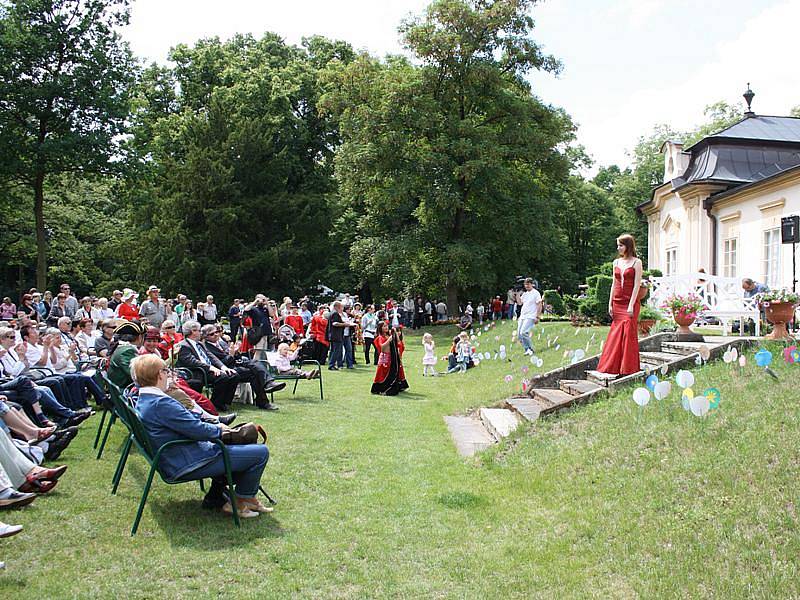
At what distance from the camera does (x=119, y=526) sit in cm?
500

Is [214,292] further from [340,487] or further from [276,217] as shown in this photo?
[340,487]

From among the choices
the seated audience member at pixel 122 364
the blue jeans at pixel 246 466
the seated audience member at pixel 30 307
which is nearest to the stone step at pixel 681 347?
the blue jeans at pixel 246 466

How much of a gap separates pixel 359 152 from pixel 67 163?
11.5 m

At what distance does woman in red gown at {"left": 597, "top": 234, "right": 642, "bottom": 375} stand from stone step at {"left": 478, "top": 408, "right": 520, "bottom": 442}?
141cm

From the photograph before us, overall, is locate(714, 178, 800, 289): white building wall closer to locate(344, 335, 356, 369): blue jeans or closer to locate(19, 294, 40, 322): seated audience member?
locate(344, 335, 356, 369): blue jeans

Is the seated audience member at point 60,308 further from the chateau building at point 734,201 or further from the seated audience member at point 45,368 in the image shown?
the chateau building at point 734,201

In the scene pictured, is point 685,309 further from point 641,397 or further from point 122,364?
point 122,364

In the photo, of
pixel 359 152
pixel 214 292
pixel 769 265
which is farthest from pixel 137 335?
pixel 214 292

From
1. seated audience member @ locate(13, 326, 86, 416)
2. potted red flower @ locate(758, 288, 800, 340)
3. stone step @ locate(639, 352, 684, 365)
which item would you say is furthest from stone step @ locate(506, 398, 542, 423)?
seated audience member @ locate(13, 326, 86, 416)

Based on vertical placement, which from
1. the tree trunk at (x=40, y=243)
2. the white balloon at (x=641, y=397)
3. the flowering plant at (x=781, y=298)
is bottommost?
the white balloon at (x=641, y=397)

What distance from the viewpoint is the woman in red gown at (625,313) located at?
28.2 ft

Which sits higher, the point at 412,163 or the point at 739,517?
the point at 412,163

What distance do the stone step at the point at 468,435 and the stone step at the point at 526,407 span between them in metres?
0.51

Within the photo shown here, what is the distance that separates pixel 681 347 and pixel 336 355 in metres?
8.71
